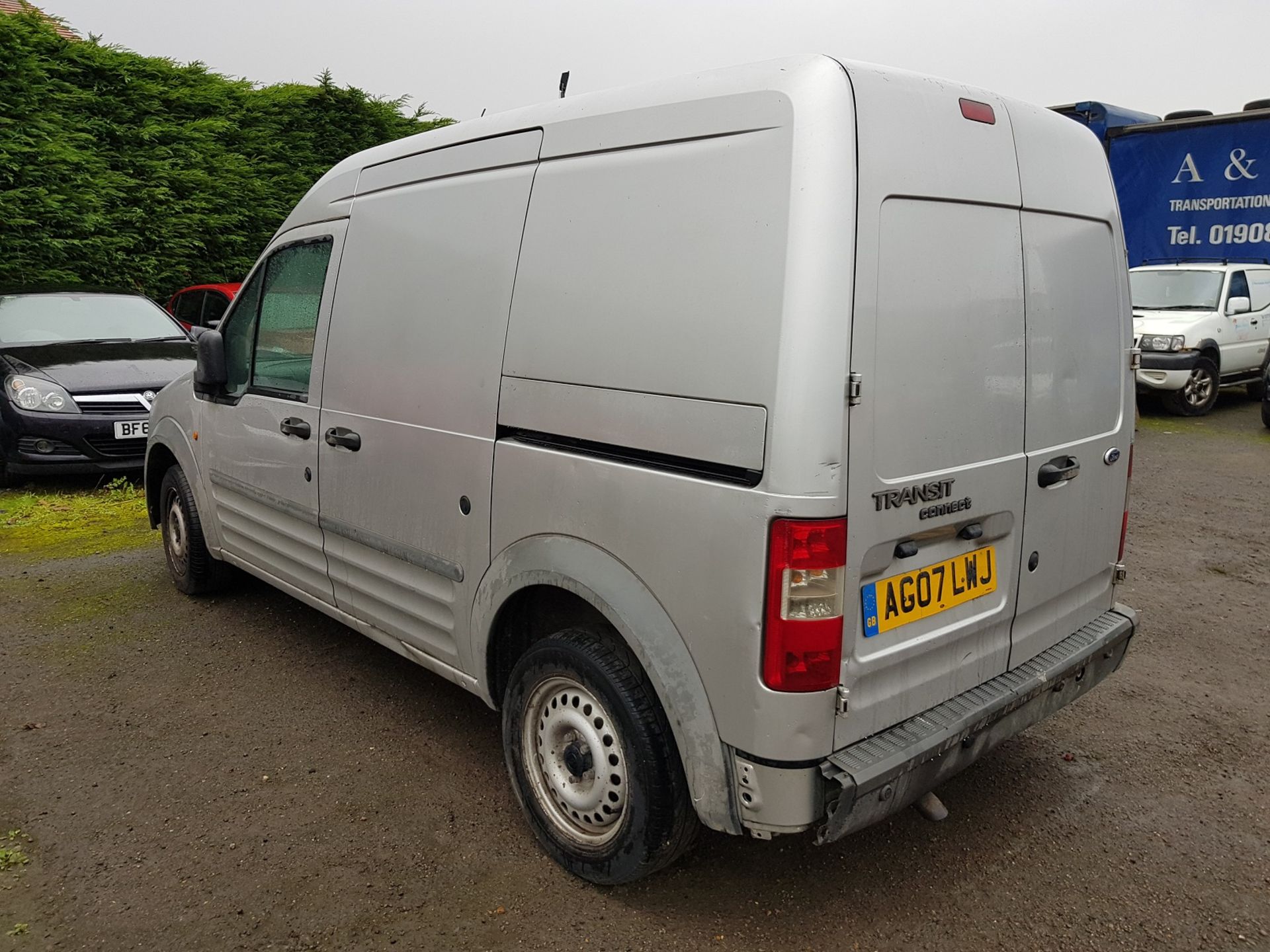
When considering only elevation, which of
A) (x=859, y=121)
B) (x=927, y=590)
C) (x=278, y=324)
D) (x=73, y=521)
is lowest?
(x=73, y=521)

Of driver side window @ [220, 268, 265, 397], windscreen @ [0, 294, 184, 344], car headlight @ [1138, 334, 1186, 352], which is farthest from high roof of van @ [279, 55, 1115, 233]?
car headlight @ [1138, 334, 1186, 352]

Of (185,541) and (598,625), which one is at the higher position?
(598,625)

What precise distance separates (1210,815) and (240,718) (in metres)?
3.53

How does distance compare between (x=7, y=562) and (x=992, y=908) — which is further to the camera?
(x=7, y=562)

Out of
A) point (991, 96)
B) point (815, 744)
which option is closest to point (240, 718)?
point (815, 744)

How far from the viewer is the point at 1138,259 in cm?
1355

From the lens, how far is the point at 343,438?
3.72m

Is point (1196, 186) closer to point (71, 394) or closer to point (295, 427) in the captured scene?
point (295, 427)

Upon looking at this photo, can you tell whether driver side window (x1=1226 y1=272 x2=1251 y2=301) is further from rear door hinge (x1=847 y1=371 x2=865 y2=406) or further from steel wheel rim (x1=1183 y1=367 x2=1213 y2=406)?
rear door hinge (x1=847 y1=371 x2=865 y2=406)

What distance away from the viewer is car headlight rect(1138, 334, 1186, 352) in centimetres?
1122

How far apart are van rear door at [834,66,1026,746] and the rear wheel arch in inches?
13.9

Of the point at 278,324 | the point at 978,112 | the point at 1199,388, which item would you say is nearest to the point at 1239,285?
the point at 1199,388

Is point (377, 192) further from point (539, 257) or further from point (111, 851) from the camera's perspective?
point (111, 851)

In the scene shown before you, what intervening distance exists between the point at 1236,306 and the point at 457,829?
12.0 metres
